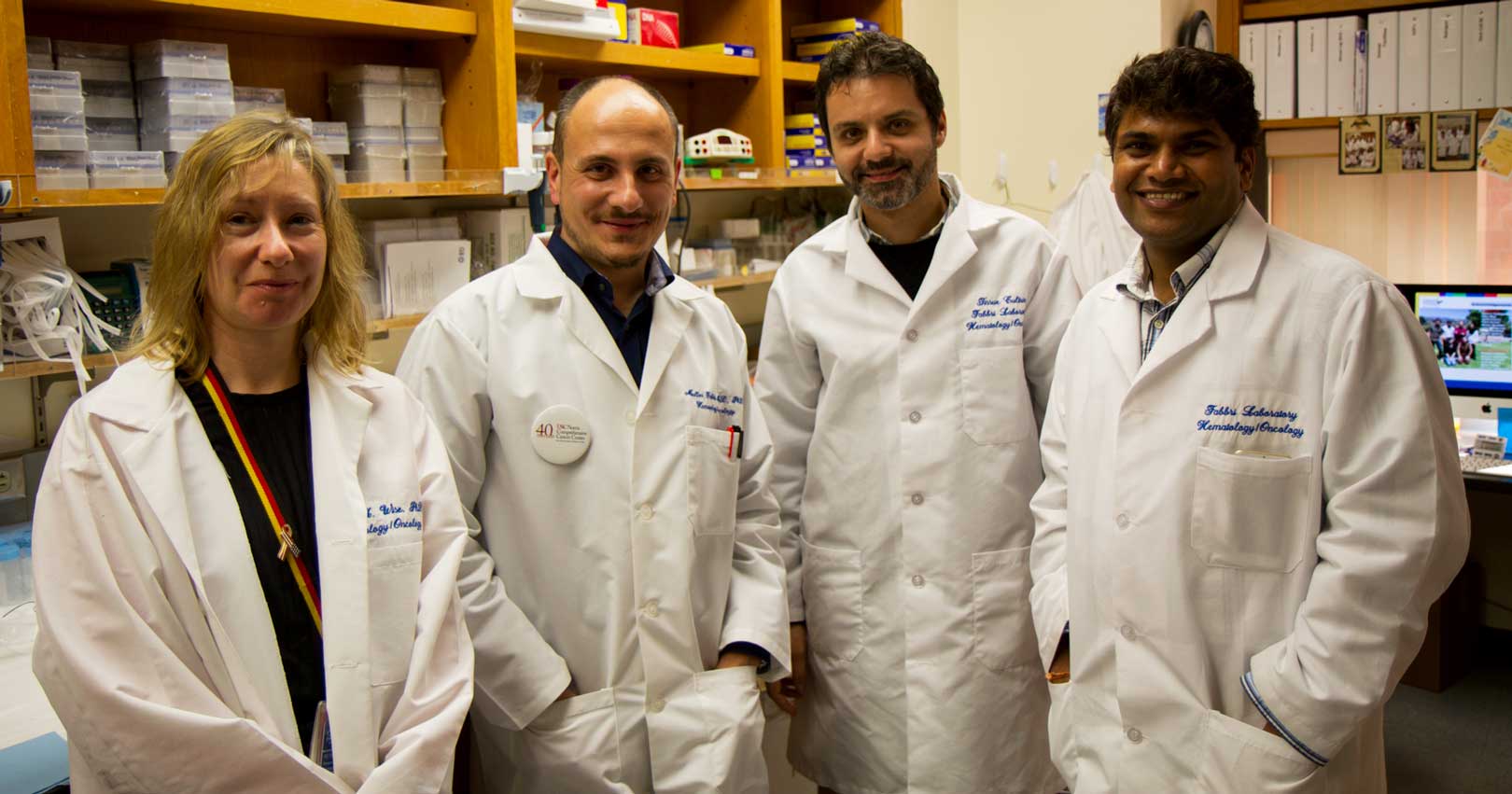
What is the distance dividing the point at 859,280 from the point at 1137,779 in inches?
35.6

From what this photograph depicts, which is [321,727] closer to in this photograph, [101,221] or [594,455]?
[594,455]

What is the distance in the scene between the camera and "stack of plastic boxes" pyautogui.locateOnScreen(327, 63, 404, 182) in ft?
7.90

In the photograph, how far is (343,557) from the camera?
133cm

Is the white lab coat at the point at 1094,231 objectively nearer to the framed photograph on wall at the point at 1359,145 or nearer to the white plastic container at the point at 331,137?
the framed photograph on wall at the point at 1359,145

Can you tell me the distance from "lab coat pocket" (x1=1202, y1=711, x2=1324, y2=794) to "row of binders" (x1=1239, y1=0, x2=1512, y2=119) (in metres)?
3.17

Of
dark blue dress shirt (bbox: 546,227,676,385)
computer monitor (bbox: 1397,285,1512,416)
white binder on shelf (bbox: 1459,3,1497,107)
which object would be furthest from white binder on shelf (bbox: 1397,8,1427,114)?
dark blue dress shirt (bbox: 546,227,676,385)

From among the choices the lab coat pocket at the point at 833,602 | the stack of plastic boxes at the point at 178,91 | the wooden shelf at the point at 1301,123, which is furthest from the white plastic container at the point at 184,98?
the wooden shelf at the point at 1301,123

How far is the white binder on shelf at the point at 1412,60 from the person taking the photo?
3.84 m

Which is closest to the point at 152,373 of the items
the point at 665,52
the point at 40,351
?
the point at 40,351

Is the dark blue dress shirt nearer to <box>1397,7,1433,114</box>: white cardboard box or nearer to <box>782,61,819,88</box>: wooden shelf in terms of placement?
<box>782,61,819,88</box>: wooden shelf

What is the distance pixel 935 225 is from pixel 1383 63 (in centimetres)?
269

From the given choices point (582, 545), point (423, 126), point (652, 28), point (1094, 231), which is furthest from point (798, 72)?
point (582, 545)

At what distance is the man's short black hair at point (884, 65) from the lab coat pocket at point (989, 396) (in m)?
0.41

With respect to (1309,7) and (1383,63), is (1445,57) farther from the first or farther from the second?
(1309,7)
